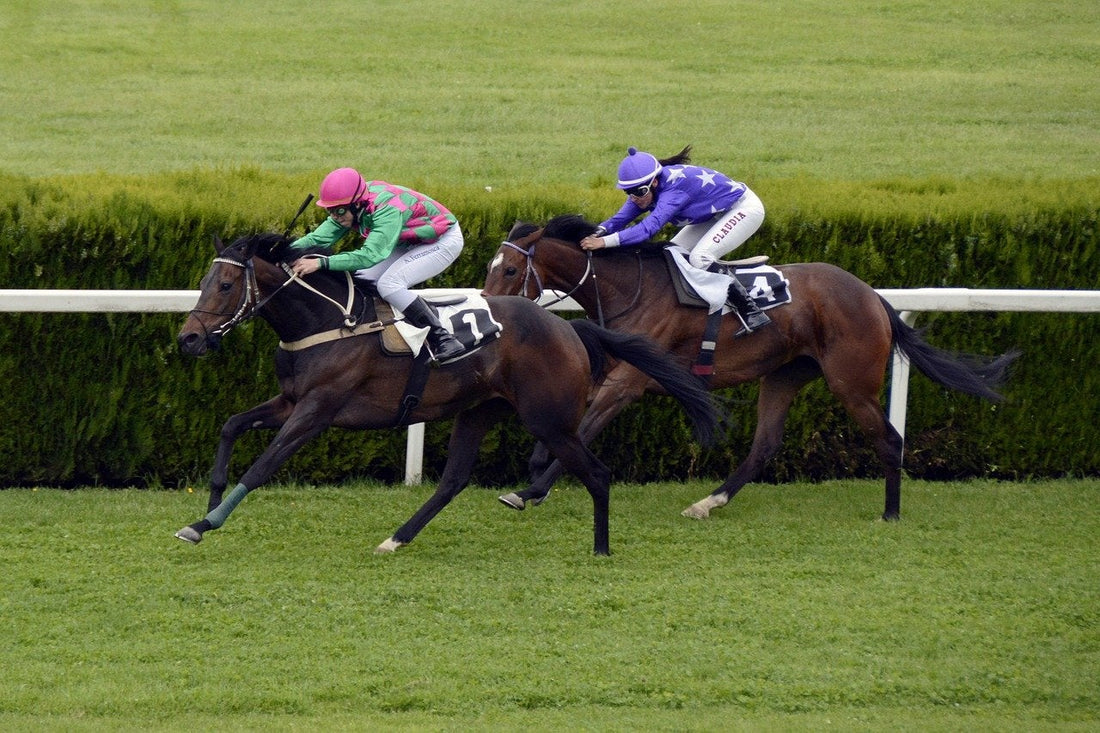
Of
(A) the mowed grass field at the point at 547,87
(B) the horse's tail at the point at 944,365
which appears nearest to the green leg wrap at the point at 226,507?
(B) the horse's tail at the point at 944,365

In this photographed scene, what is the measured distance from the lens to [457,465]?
649cm

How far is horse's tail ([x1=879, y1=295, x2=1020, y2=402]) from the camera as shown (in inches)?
289

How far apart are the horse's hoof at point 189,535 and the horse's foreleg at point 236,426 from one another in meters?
0.20

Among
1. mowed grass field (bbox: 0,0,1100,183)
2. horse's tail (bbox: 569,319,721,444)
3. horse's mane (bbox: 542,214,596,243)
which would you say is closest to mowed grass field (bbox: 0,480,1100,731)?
horse's tail (bbox: 569,319,721,444)

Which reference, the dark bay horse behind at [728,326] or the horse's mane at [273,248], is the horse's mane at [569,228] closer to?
the dark bay horse behind at [728,326]

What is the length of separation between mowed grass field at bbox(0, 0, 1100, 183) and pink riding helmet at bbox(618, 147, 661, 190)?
17.0 ft

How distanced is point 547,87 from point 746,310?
980 cm

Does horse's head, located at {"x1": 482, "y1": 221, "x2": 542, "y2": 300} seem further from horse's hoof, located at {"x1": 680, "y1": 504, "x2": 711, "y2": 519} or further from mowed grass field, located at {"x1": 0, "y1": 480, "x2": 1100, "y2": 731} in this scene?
horse's hoof, located at {"x1": 680, "y1": 504, "x2": 711, "y2": 519}

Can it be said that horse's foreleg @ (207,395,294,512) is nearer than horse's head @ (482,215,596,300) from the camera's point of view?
Yes

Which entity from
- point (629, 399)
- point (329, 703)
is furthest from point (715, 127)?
point (329, 703)

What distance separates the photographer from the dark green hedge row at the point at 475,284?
7.15 m

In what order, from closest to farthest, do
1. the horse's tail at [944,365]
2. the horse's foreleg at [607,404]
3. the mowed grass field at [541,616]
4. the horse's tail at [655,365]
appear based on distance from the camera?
the mowed grass field at [541,616] < the horse's tail at [655,365] < the horse's foreleg at [607,404] < the horse's tail at [944,365]

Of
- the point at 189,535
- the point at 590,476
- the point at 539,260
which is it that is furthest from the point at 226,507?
the point at 539,260

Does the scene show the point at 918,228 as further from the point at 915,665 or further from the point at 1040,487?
the point at 915,665
